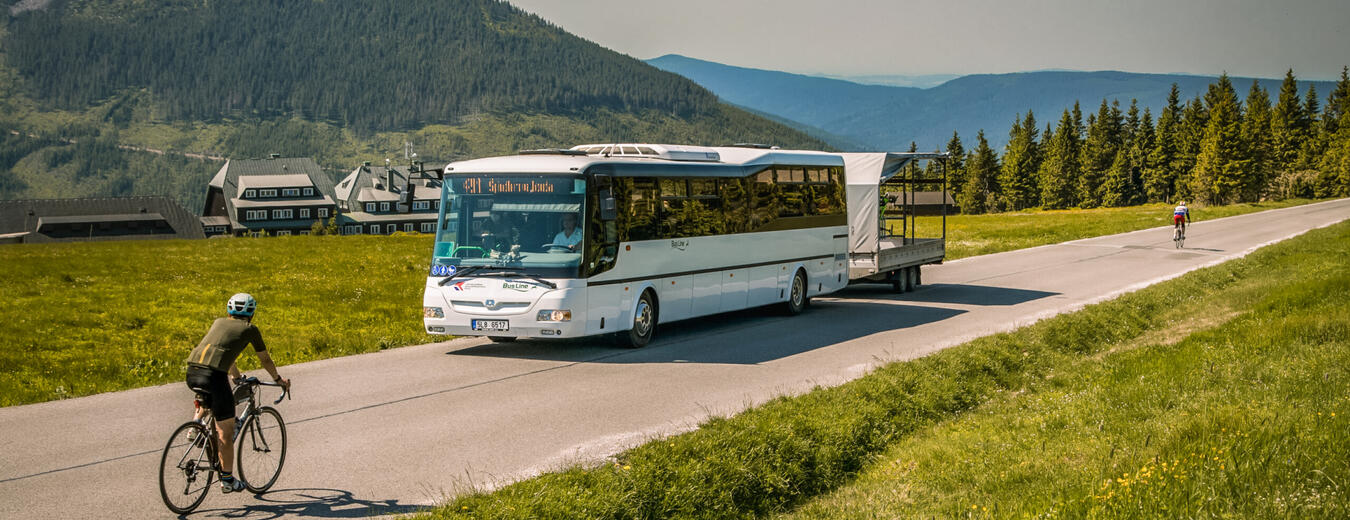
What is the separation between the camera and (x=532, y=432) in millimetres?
11109

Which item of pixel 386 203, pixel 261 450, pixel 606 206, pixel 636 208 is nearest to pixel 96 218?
pixel 386 203

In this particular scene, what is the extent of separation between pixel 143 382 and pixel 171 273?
1983cm

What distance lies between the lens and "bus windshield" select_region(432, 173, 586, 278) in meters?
16.0

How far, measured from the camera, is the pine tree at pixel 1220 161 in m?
119

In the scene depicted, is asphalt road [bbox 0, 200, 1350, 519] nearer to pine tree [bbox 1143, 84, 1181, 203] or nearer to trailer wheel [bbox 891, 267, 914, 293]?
trailer wheel [bbox 891, 267, 914, 293]

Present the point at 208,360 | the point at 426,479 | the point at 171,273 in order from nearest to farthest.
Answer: the point at 208,360 → the point at 426,479 → the point at 171,273

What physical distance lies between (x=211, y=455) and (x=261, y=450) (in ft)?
1.80

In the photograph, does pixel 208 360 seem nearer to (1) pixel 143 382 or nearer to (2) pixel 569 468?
(2) pixel 569 468

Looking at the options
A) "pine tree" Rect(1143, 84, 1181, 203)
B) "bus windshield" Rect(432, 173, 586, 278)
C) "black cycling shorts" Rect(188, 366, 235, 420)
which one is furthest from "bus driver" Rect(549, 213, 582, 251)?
"pine tree" Rect(1143, 84, 1181, 203)

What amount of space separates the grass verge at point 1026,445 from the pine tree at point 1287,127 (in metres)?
134

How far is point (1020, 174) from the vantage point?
150250mm

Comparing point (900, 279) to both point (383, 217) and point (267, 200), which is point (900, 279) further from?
point (383, 217)

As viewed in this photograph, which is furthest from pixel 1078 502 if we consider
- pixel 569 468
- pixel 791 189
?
pixel 791 189

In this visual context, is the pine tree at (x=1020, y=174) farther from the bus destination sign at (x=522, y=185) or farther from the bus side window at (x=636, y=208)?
the bus destination sign at (x=522, y=185)
